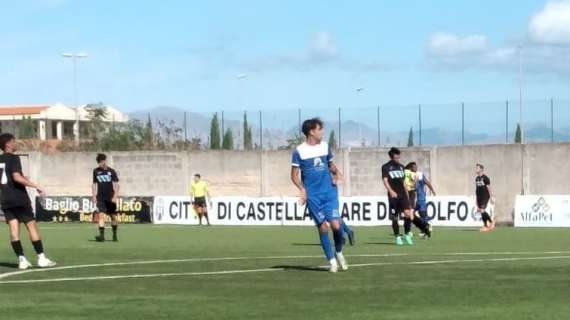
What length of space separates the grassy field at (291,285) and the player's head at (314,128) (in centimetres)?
180

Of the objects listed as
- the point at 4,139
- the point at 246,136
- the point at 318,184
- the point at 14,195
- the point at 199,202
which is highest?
the point at 246,136

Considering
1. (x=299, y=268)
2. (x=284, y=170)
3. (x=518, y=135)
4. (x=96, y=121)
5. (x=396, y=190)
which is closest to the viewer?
(x=299, y=268)

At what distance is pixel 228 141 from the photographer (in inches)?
2109

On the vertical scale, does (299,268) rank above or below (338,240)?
below

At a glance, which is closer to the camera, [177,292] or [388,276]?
[177,292]

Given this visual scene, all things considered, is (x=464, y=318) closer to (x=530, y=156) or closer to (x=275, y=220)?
(x=275, y=220)

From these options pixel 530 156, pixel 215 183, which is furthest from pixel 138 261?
pixel 215 183

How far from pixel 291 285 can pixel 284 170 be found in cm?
3488

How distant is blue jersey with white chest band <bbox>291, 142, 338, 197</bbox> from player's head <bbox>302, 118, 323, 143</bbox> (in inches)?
6.5

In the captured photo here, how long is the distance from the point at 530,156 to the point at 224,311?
33.4 metres

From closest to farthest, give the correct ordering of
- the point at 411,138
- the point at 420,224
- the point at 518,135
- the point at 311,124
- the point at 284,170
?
the point at 311,124
the point at 420,224
the point at 518,135
the point at 411,138
the point at 284,170

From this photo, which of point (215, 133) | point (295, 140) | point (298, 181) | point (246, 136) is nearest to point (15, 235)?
point (298, 181)

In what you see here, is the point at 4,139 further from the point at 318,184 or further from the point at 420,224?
the point at 420,224

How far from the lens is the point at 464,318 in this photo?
31.0 feet
